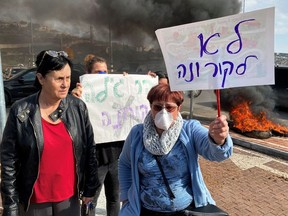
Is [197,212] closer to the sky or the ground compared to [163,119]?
closer to the ground

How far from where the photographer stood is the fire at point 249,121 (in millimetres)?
7483

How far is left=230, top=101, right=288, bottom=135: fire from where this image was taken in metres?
7.48

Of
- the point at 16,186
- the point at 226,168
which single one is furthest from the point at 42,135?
the point at 226,168

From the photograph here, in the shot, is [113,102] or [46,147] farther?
[113,102]

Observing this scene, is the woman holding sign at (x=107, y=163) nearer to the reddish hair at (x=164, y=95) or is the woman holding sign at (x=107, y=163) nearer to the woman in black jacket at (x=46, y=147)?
the woman in black jacket at (x=46, y=147)

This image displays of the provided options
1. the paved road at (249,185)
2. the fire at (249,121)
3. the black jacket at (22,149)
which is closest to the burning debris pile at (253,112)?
the fire at (249,121)

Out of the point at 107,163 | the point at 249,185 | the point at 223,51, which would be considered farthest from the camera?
the point at 249,185

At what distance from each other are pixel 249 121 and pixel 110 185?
5927mm

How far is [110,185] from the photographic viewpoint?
2.79 m

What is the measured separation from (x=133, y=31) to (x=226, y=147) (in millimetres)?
15294

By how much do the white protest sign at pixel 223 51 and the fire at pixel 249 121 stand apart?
605 centimetres

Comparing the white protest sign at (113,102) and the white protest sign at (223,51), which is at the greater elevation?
the white protest sign at (223,51)

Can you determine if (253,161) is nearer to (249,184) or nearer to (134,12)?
(249,184)

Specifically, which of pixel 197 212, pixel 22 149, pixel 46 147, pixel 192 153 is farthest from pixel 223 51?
pixel 22 149
